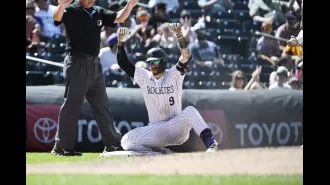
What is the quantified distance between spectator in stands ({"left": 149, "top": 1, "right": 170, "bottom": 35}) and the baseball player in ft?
10.2

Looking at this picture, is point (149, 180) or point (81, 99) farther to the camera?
point (81, 99)

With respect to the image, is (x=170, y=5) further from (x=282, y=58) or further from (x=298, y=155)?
(x=298, y=155)

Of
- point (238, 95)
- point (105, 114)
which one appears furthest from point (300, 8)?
point (105, 114)

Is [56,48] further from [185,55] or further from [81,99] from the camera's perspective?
[185,55]

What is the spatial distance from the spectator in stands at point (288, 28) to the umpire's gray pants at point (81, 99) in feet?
14.2

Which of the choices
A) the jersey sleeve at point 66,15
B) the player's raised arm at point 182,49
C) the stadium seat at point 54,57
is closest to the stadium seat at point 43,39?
the stadium seat at point 54,57

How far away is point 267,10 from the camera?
44.8 ft

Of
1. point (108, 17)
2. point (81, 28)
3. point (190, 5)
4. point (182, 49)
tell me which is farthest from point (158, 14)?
point (81, 28)

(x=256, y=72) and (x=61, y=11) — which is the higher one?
(x=61, y=11)

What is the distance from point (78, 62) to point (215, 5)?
16.1 ft

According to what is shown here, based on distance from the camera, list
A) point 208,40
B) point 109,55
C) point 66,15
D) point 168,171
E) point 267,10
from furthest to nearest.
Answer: point 267,10 < point 208,40 < point 109,55 < point 66,15 < point 168,171

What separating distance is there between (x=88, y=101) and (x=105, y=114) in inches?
9.6

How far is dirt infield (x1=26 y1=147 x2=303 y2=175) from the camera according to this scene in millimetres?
8438

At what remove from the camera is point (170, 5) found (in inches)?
506
